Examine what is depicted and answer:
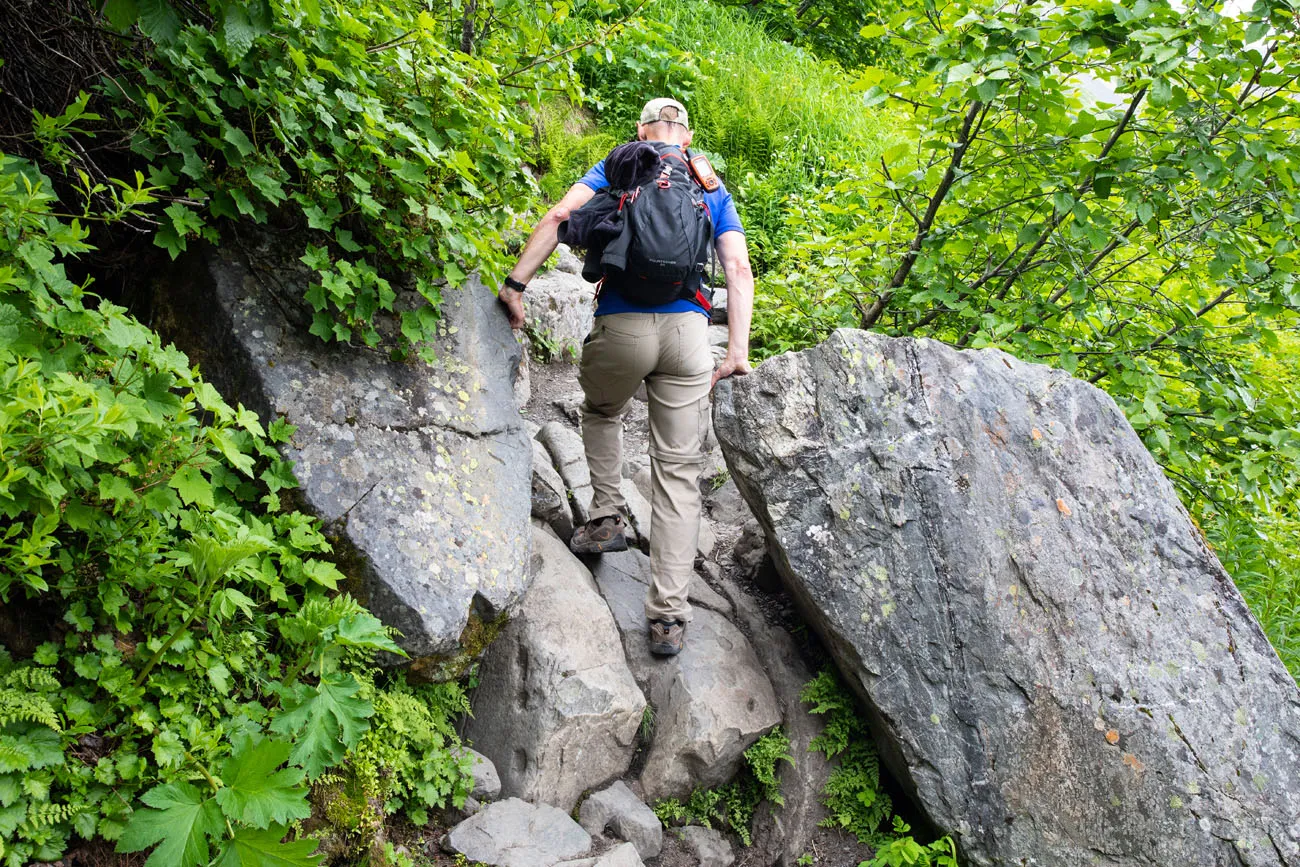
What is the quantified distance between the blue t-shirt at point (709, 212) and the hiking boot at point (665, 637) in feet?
6.08

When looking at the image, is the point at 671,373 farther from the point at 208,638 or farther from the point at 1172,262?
the point at 1172,262

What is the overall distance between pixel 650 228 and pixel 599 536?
2.06 m

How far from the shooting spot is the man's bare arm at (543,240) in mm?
4621

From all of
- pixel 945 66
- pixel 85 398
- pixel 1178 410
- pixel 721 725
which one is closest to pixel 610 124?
pixel 945 66

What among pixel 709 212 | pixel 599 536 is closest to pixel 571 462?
pixel 599 536

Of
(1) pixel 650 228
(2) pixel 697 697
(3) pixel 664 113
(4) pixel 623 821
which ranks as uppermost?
(3) pixel 664 113

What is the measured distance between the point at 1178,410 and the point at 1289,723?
2281mm

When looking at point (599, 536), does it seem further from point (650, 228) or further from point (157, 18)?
point (157, 18)

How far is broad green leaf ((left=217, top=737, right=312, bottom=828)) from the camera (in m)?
2.55

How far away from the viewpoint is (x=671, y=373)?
484 centimetres

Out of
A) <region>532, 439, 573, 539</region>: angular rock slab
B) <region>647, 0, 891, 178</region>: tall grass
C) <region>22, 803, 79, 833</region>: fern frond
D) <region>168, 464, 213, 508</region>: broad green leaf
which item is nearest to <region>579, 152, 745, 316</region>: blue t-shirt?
<region>532, 439, 573, 539</region>: angular rock slab

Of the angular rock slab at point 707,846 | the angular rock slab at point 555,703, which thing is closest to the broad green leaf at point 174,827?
the angular rock slab at point 555,703

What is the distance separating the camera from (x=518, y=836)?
3746 millimetres

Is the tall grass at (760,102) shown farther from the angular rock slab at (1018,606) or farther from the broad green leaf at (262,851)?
the broad green leaf at (262,851)
